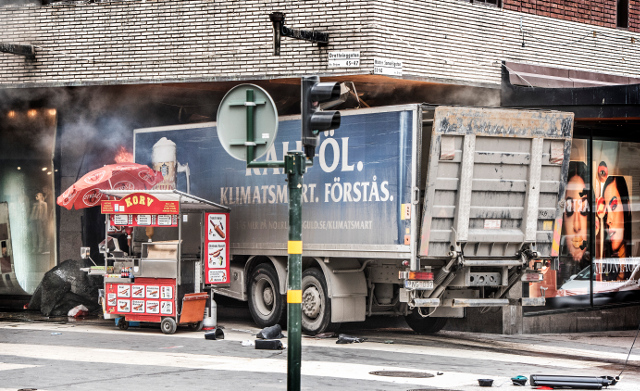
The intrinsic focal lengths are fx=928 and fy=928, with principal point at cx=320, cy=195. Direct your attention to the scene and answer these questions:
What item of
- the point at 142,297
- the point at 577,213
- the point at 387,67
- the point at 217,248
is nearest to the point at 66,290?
the point at 142,297

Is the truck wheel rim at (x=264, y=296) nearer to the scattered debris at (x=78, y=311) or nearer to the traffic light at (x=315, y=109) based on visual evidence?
the scattered debris at (x=78, y=311)

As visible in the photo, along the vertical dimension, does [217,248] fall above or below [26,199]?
below

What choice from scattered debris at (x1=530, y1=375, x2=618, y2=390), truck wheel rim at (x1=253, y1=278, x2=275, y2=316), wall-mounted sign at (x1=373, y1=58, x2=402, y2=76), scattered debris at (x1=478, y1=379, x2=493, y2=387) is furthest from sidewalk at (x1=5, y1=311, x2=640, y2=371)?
wall-mounted sign at (x1=373, y1=58, x2=402, y2=76)

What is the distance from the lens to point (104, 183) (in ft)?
54.2

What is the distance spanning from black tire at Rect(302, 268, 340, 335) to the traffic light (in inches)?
254

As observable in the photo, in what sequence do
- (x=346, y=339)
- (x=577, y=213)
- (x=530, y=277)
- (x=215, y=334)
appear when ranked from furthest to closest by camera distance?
(x=577, y=213), (x=215, y=334), (x=346, y=339), (x=530, y=277)

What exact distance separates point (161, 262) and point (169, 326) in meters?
1.01

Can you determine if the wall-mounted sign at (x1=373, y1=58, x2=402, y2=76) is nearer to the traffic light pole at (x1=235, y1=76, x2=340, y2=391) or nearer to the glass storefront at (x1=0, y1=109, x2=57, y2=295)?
the glass storefront at (x1=0, y1=109, x2=57, y2=295)

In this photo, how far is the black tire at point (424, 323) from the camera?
1534 centimetres

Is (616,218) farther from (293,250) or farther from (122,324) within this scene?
(293,250)

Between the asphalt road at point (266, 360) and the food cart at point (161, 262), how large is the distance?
1.25 ft

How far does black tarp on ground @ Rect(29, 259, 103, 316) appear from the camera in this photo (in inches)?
687

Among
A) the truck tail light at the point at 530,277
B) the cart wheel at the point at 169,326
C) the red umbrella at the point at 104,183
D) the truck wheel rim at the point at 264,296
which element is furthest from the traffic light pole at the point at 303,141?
the red umbrella at the point at 104,183

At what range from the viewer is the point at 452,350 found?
43.0ft
